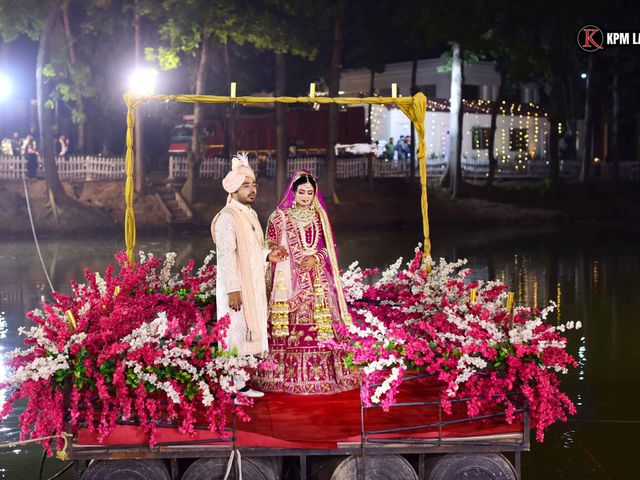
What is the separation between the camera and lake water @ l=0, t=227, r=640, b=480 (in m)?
8.84

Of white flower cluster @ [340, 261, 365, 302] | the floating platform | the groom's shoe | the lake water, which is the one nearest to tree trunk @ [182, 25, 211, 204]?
the lake water

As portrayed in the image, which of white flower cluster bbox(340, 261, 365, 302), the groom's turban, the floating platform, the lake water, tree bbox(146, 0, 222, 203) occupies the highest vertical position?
tree bbox(146, 0, 222, 203)

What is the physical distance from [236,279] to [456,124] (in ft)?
94.3

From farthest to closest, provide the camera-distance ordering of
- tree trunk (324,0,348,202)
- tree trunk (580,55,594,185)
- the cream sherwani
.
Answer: tree trunk (580,55,594,185) < tree trunk (324,0,348,202) < the cream sherwani

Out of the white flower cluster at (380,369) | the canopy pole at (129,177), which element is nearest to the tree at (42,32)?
the canopy pole at (129,177)

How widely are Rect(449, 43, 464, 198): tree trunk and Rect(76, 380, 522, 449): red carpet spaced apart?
90.0 feet

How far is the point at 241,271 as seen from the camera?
7867mm

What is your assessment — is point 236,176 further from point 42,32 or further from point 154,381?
point 42,32

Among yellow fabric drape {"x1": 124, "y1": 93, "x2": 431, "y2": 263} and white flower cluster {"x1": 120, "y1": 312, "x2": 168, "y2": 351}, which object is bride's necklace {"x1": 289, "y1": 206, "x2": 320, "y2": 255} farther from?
white flower cluster {"x1": 120, "y1": 312, "x2": 168, "y2": 351}

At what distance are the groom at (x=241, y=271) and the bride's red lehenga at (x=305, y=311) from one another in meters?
0.38

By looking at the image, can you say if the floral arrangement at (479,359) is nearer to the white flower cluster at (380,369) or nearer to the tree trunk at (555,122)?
the white flower cluster at (380,369)

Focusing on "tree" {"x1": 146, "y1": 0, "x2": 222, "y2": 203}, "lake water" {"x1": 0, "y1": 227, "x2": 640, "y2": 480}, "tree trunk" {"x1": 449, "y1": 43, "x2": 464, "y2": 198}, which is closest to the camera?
"lake water" {"x1": 0, "y1": 227, "x2": 640, "y2": 480}

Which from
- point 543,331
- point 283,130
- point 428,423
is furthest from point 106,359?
point 283,130

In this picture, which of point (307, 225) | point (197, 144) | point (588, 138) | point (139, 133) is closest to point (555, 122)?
point (588, 138)
